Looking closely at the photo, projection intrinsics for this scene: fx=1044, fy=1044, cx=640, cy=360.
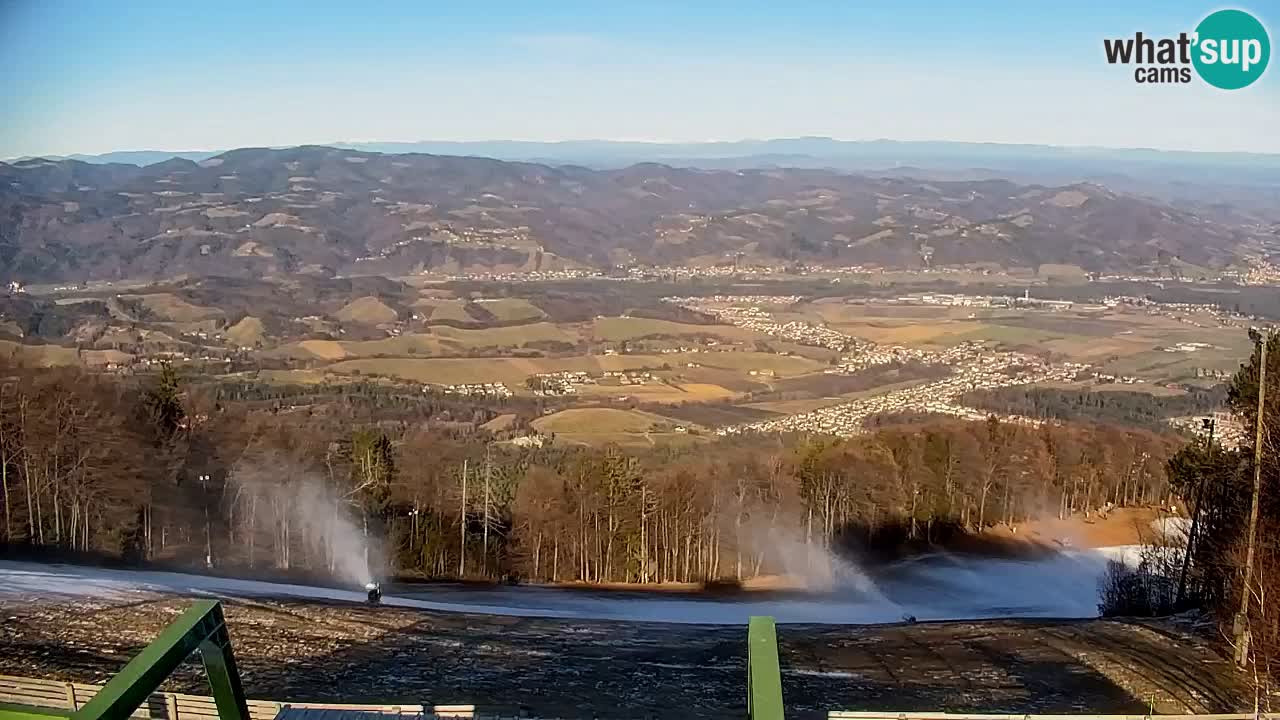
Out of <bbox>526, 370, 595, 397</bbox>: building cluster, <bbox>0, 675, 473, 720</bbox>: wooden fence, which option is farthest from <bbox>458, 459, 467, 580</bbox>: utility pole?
<bbox>526, 370, 595, 397</bbox>: building cluster

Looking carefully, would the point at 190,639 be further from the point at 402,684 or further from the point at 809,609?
the point at 809,609

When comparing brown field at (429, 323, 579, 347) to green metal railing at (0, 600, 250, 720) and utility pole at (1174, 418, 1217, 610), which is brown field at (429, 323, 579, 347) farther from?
green metal railing at (0, 600, 250, 720)

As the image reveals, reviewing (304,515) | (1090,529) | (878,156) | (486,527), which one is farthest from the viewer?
(878,156)

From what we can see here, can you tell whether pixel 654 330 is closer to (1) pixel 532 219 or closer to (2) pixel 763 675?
(1) pixel 532 219

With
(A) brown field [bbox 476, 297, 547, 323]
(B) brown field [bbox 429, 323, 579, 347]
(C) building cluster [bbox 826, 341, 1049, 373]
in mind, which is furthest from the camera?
(A) brown field [bbox 476, 297, 547, 323]

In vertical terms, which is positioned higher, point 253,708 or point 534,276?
point 534,276

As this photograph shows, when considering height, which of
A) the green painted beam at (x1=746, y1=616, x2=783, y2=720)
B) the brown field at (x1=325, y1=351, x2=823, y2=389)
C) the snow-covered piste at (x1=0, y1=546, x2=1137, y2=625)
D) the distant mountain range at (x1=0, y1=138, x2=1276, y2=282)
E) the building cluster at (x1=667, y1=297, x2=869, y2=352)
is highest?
the distant mountain range at (x1=0, y1=138, x2=1276, y2=282)

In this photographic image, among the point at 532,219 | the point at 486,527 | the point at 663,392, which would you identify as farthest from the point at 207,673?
the point at 532,219

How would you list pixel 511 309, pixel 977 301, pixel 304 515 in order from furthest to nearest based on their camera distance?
pixel 977 301
pixel 511 309
pixel 304 515
